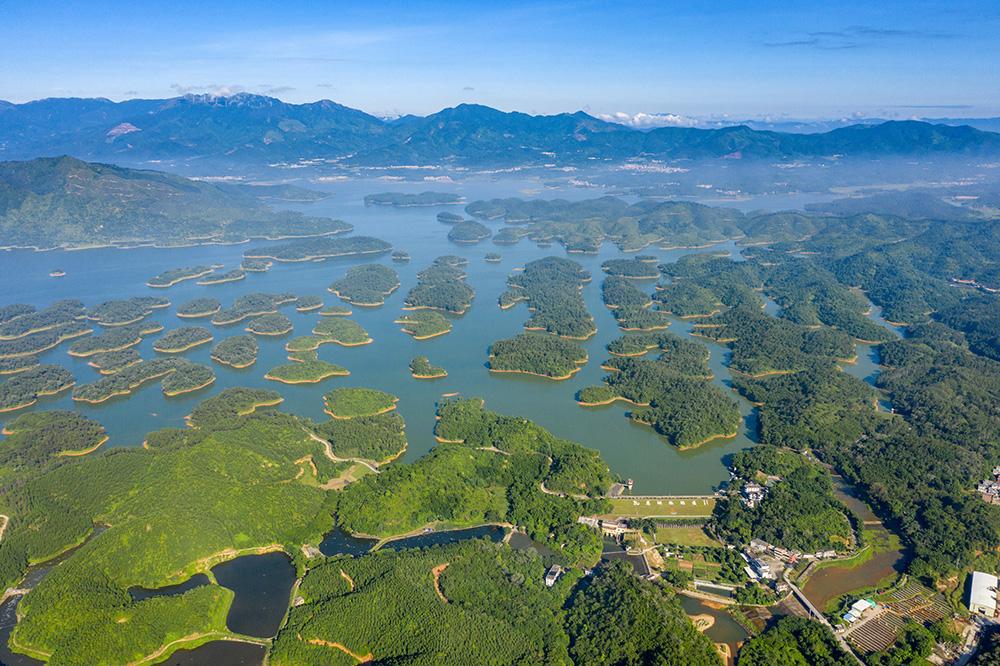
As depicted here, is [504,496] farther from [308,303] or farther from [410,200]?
[410,200]

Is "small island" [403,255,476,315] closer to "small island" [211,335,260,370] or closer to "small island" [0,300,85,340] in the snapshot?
"small island" [211,335,260,370]

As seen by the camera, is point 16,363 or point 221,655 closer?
point 221,655

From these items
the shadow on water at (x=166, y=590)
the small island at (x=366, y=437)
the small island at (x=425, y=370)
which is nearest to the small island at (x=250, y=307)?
the small island at (x=425, y=370)

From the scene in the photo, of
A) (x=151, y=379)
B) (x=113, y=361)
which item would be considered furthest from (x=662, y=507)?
(x=113, y=361)

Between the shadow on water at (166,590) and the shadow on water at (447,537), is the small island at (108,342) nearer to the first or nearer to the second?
the shadow on water at (166,590)

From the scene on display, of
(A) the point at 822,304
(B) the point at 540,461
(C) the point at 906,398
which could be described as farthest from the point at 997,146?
(B) the point at 540,461

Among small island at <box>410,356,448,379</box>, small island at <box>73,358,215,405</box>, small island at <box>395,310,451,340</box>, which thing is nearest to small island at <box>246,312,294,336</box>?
small island at <box>73,358,215,405</box>

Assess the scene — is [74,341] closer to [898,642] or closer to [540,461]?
[540,461]
